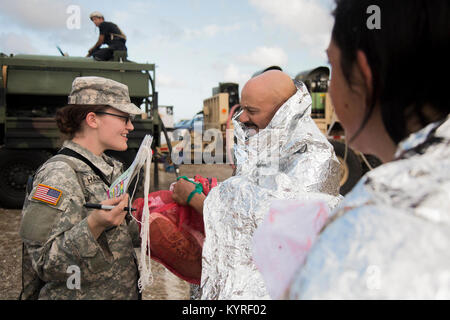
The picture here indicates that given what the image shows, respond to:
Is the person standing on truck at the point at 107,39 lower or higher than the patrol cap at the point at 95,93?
higher

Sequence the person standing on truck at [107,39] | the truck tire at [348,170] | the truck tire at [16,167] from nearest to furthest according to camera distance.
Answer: the truck tire at [16,167] → the truck tire at [348,170] → the person standing on truck at [107,39]

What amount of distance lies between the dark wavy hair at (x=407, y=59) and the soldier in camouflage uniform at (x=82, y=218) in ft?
3.62

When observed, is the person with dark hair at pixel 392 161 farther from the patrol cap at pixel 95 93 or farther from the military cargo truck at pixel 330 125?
the military cargo truck at pixel 330 125

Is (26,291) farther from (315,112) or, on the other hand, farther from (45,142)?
(315,112)

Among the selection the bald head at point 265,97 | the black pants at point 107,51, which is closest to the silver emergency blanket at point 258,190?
the bald head at point 265,97

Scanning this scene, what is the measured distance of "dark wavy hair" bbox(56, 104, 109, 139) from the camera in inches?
72.4

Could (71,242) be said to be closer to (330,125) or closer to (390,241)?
(390,241)

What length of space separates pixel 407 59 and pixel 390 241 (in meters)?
0.26

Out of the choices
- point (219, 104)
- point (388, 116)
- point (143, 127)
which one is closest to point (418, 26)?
point (388, 116)

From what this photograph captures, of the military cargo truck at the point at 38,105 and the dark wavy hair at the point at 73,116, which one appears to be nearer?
the dark wavy hair at the point at 73,116

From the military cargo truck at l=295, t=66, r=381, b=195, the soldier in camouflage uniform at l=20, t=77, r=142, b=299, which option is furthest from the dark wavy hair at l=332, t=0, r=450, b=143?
the military cargo truck at l=295, t=66, r=381, b=195

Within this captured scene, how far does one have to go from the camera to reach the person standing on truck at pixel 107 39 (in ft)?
27.5

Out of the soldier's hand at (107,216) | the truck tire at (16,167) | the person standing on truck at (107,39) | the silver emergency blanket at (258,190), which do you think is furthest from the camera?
the person standing on truck at (107,39)

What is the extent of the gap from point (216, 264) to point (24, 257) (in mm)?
926
